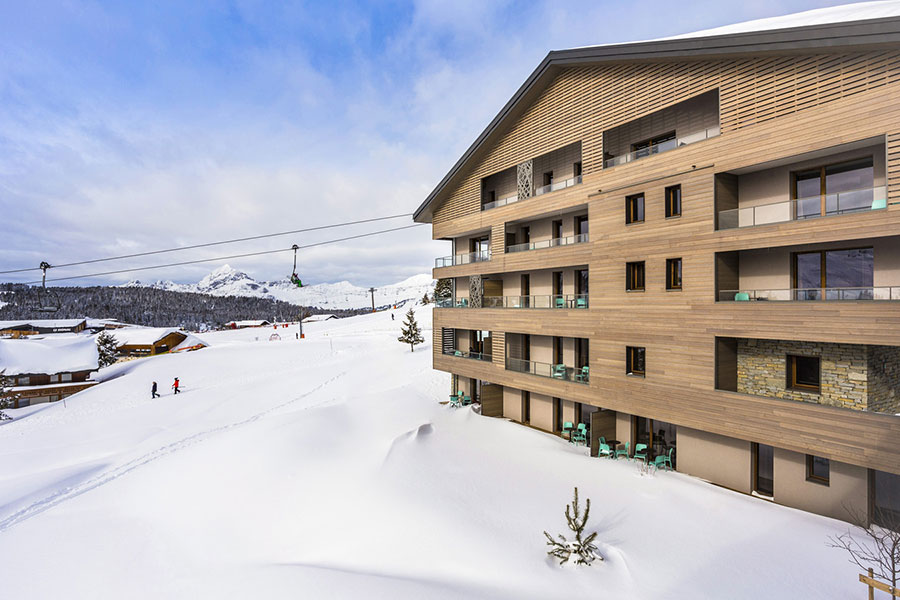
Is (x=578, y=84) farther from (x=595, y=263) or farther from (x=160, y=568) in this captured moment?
(x=160, y=568)

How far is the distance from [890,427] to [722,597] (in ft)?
20.5

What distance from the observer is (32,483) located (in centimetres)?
1844

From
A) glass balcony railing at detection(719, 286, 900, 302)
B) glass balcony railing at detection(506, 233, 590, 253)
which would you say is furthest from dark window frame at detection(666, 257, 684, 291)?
glass balcony railing at detection(506, 233, 590, 253)

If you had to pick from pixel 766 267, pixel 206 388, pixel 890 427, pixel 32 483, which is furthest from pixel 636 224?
pixel 206 388

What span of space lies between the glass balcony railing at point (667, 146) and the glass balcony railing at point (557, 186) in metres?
1.84

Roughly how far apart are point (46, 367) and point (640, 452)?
62391 millimetres

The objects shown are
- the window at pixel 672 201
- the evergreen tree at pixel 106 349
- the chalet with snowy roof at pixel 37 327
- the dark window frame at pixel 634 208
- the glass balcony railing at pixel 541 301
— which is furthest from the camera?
the chalet with snowy roof at pixel 37 327

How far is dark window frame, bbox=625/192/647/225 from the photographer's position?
15797 millimetres

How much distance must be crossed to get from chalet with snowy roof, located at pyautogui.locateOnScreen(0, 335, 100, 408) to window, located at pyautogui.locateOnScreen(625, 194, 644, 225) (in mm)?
57930

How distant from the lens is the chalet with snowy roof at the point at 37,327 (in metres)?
74.8

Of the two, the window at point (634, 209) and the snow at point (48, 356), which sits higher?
the window at point (634, 209)

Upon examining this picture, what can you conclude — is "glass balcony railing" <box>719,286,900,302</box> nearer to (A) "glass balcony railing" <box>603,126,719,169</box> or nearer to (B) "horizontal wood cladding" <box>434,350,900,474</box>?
(B) "horizontal wood cladding" <box>434,350,900,474</box>

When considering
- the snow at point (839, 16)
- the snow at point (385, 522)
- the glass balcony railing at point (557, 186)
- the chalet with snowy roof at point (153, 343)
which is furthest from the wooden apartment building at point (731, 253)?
the chalet with snowy roof at point (153, 343)

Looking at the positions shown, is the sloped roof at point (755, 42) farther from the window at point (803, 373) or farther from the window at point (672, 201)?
the window at point (803, 373)
